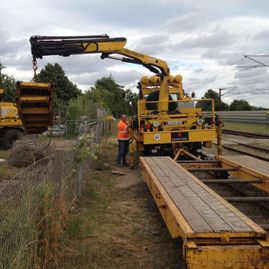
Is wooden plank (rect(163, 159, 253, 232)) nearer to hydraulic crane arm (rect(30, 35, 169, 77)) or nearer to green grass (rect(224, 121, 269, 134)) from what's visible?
hydraulic crane arm (rect(30, 35, 169, 77))

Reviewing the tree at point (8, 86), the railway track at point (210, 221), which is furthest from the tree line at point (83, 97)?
the railway track at point (210, 221)

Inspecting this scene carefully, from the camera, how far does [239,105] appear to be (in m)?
108

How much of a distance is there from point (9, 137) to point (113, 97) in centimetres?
6068

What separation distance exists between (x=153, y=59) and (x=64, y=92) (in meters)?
62.5

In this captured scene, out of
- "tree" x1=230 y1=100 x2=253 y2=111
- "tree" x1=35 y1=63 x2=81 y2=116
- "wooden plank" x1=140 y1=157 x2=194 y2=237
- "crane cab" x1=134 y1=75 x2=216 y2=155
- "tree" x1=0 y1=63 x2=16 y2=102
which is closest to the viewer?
"wooden plank" x1=140 y1=157 x2=194 y2=237

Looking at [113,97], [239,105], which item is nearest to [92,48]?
[113,97]

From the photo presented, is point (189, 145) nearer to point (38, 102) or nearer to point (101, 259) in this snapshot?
point (38, 102)

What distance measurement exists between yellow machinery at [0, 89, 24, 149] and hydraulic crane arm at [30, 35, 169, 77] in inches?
353

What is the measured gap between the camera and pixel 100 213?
29.3 feet

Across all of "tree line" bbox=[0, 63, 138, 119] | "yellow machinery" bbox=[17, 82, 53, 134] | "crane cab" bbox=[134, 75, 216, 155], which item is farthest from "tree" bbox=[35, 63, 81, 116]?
"yellow machinery" bbox=[17, 82, 53, 134]

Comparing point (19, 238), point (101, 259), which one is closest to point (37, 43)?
point (101, 259)

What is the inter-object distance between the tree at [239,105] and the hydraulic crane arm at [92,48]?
90264 mm

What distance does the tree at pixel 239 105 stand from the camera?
105812mm

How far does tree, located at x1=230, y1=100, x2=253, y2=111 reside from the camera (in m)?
106
